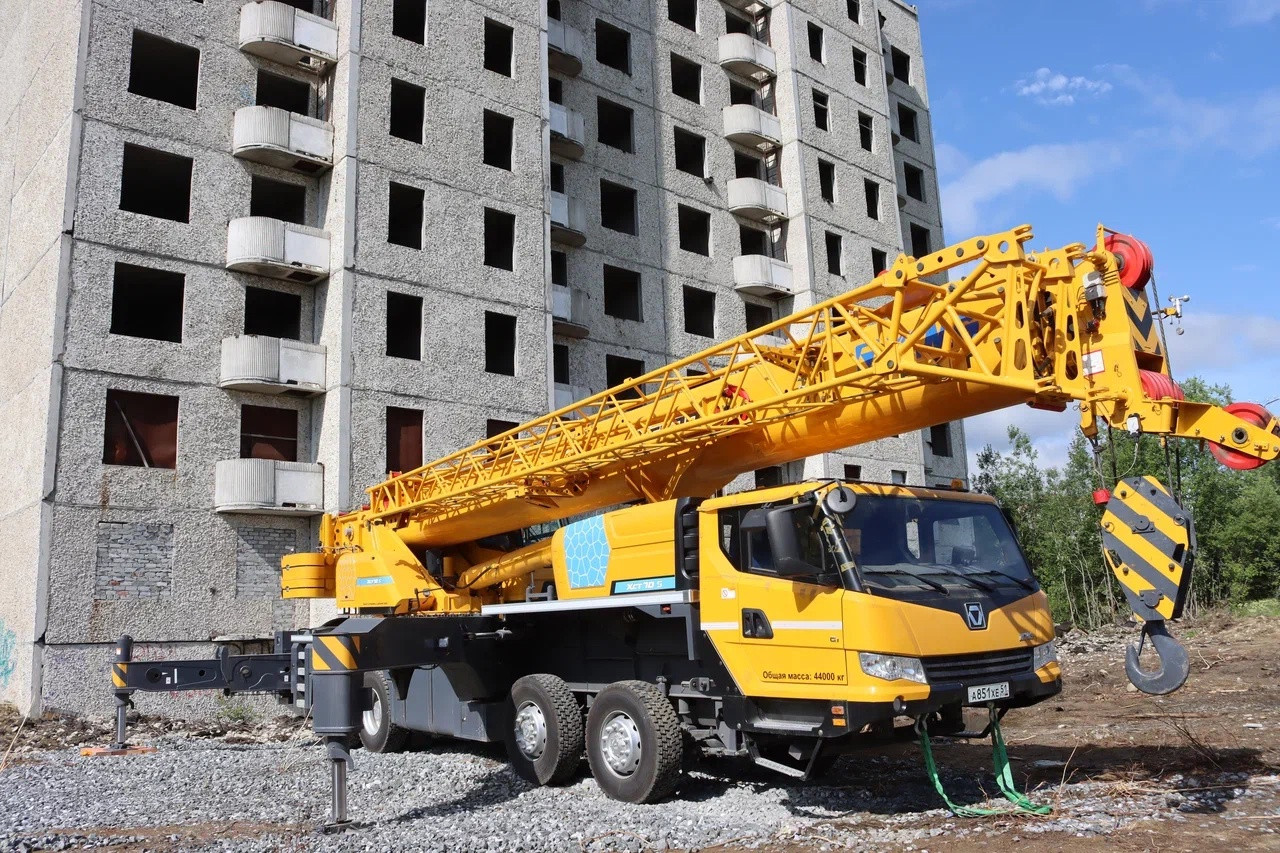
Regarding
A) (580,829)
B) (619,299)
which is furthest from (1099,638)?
(580,829)

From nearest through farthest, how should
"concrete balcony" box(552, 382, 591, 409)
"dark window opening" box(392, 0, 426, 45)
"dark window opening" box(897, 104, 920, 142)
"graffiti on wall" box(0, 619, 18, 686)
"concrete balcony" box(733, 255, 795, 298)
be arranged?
"graffiti on wall" box(0, 619, 18, 686)
"dark window opening" box(392, 0, 426, 45)
"concrete balcony" box(552, 382, 591, 409)
"concrete balcony" box(733, 255, 795, 298)
"dark window opening" box(897, 104, 920, 142)

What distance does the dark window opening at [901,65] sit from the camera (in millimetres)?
37719

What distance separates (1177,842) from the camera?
22.2 feet

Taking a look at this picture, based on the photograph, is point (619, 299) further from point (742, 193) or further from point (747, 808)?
point (747, 808)

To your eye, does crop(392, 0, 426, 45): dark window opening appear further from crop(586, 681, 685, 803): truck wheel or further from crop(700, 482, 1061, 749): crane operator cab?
crop(700, 482, 1061, 749): crane operator cab

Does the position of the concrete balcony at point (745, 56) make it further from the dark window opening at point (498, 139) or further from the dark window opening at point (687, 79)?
the dark window opening at point (498, 139)

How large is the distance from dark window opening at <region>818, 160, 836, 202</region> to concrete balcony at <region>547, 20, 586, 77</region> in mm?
8640

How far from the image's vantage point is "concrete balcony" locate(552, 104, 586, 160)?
25.6 meters

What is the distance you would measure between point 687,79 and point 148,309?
16908 millimetres

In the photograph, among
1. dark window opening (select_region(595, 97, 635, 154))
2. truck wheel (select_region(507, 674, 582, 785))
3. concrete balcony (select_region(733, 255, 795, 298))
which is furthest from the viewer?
concrete balcony (select_region(733, 255, 795, 298))

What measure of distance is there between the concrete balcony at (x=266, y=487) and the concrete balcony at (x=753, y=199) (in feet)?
50.0

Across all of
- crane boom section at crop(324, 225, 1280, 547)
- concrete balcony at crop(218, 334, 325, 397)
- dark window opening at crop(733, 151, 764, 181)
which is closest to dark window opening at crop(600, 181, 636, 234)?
dark window opening at crop(733, 151, 764, 181)

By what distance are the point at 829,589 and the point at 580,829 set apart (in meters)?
2.77

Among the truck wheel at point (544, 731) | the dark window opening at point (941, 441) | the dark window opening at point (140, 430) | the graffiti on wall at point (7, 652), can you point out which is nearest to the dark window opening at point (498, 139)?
the dark window opening at point (140, 430)
